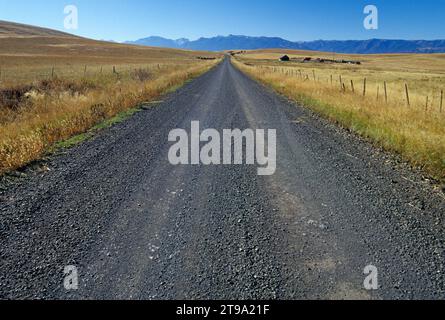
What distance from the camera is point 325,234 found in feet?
13.4

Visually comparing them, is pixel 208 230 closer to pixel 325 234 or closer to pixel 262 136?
pixel 325 234

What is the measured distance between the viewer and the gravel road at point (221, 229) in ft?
10.5

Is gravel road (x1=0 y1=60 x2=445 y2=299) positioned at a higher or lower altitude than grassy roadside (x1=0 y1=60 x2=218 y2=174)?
lower

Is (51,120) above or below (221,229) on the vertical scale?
above

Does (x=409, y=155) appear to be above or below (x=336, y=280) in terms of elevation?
above

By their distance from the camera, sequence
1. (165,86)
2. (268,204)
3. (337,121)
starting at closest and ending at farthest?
(268,204), (337,121), (165,86)

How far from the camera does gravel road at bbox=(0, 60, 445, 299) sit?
126 inches

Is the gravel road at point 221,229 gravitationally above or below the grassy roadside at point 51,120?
below

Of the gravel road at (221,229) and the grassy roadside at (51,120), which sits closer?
the gravel road at (221,229)

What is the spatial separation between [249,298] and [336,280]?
3.00 ft

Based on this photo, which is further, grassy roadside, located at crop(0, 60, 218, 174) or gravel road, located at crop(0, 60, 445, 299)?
grassy roadside, located at crop(0, 60, 218, 174)

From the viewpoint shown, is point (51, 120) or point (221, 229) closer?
point (221, 229)

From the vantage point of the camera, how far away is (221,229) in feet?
14.0
